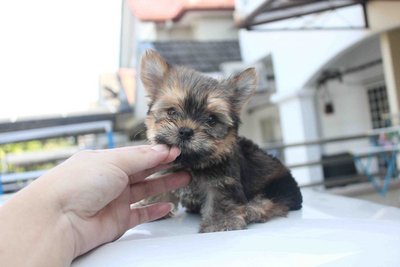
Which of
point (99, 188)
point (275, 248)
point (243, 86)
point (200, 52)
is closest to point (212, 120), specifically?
point (243, 86)

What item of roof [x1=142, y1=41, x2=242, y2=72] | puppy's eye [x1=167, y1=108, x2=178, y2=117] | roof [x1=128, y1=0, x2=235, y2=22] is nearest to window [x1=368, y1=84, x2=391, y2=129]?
roof [x1=142, y1=41, x2=242, y2=72]

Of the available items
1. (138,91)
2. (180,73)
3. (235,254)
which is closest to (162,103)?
(180,73)

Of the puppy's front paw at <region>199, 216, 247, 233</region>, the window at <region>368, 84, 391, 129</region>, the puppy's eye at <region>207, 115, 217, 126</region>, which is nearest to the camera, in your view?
the puppy's front paw at <region>199, 216, 247, 233</region>

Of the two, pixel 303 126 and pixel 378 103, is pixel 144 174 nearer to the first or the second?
pixel 303 126

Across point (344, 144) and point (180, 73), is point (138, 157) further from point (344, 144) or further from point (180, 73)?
point (344, 144)

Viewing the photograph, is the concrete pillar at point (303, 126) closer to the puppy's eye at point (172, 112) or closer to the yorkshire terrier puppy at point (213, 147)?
the yorkshire terrier puppy at point (213, 147)

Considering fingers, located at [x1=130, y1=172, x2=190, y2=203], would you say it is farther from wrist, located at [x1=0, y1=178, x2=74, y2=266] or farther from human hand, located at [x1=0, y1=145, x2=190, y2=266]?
wrist, located at [x1=0, y1=178, x2=74, y2=266]
